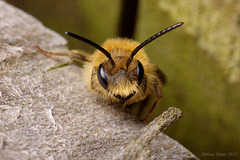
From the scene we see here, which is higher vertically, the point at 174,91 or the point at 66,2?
the point at 66,2

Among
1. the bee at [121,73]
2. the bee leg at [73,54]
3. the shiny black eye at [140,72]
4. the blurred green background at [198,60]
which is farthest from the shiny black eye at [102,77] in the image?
the blurred green background at [198,60]

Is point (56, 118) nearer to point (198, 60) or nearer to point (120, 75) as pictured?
point (120, 75)

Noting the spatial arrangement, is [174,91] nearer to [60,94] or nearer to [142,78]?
[142,78]

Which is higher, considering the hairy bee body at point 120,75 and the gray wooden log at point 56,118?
the hairy bee body at point 120,75

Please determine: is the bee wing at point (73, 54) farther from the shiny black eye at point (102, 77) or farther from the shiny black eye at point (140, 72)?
the shiny black eye at point (140, 72)

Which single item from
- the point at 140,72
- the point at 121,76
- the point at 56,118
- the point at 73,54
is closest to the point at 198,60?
the point at 140,72

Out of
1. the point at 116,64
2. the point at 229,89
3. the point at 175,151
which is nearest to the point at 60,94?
the point at 116,64

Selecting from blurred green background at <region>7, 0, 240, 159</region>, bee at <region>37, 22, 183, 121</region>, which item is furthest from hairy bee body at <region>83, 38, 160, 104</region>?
blurred green background at <region>7, 0, 240, 159</region>

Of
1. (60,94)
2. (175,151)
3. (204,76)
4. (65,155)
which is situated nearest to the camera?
(65,155)
